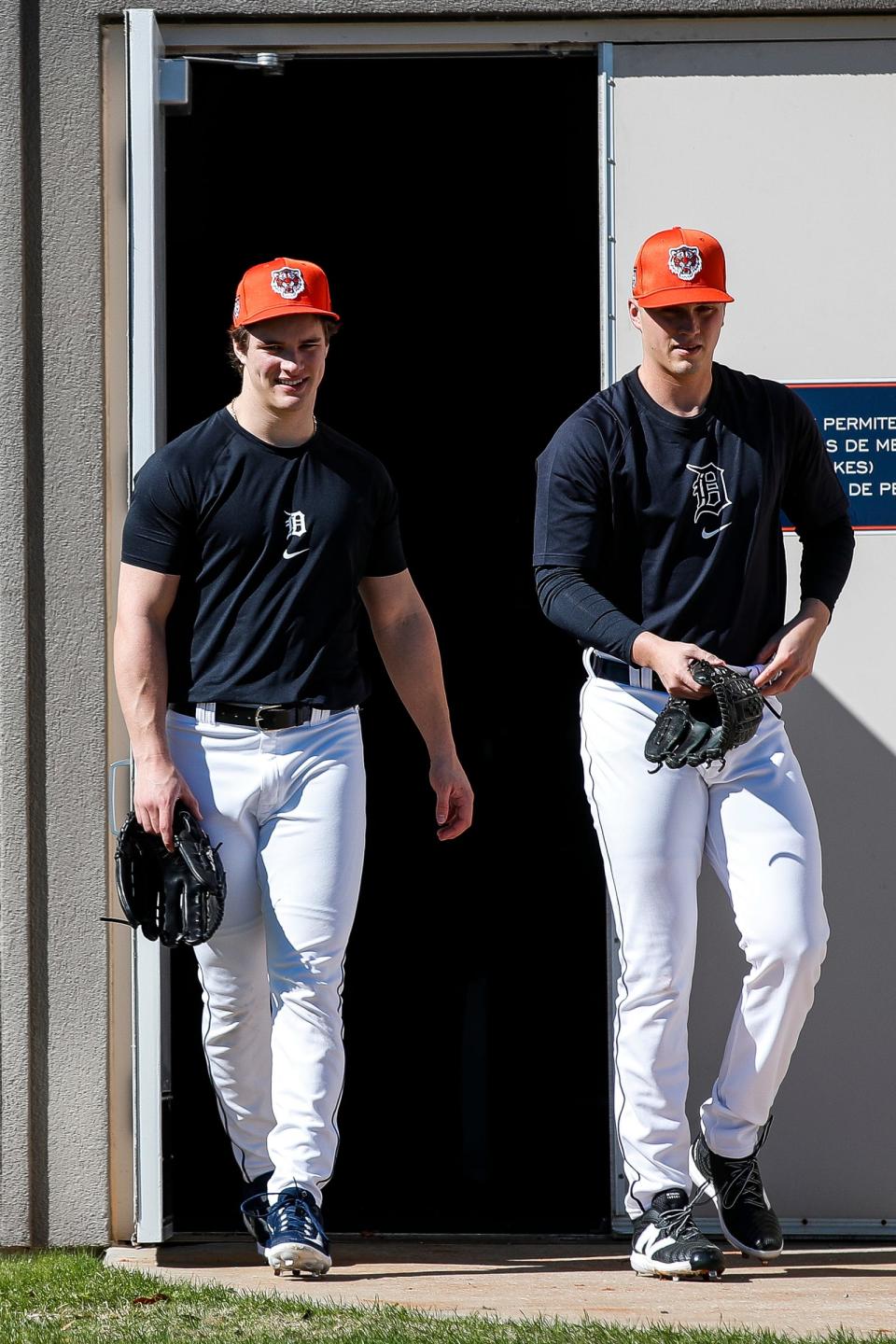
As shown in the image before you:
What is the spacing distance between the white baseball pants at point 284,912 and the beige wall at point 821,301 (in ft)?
3.84

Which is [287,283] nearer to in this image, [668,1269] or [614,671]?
[614,671]

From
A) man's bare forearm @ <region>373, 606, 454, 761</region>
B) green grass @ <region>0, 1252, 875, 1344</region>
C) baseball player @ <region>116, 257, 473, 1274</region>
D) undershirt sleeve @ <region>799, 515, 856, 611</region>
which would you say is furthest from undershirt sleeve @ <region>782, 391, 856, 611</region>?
green grass @ <region>0, 1252, 875, 1344</region>

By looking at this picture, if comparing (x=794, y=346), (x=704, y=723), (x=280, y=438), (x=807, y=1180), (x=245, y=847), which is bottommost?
(x=807, y=1180)

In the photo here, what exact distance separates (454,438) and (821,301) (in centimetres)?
183

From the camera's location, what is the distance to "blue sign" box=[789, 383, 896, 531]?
452 centimetres

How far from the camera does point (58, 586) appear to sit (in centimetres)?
445

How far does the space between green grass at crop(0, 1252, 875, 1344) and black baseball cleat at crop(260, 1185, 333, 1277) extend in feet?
0.37

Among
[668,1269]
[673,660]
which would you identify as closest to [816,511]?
[673,660]

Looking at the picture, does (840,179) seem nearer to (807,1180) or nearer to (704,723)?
(704,723)

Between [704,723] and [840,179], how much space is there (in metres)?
1.70

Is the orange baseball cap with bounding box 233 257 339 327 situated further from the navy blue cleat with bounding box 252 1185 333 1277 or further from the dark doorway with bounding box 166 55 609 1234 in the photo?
the navy blue cleat with bounding box 252 1185 333 1277

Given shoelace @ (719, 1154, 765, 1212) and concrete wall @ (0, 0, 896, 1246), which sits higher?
concrete wall @ (0, 0, 896, 1246)

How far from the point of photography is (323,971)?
386cm

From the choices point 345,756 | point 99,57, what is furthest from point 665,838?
point 99,57
